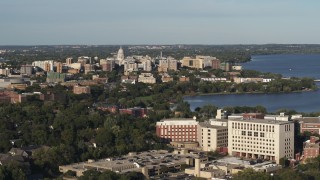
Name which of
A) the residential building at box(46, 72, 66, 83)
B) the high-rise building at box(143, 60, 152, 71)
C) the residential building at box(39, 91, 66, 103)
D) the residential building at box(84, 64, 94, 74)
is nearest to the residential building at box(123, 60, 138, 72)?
the high-rise building at box(143, 60, 152, 71)

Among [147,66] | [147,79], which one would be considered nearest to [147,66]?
[147,66]

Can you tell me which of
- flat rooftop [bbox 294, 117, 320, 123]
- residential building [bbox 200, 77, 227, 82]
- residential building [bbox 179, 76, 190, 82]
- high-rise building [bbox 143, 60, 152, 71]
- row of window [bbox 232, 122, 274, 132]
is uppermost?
row of window [bbox 232, 122, 274, 132]

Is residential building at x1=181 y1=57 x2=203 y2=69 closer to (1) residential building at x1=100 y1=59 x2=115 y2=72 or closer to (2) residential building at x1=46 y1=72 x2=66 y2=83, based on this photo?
(1) residential building at x1=100 y1=59 x2=115 y2=72

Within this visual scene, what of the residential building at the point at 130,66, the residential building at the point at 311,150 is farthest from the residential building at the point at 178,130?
the residential building at the point at 130,66

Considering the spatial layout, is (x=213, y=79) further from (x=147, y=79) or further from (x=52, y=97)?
(x=52, y=97)

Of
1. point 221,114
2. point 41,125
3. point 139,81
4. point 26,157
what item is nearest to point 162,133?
point 221,114

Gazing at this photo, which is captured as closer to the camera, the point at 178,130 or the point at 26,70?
the point at 178,130

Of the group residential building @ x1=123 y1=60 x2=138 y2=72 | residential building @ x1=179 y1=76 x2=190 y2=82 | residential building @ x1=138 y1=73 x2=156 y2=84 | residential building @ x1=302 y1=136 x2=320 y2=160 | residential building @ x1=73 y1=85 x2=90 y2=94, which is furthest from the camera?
residential building @ x1=123 y1=60 x2=138 y2=72

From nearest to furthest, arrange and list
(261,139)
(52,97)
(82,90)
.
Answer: (261,139)
(52,97)
(82,90)
